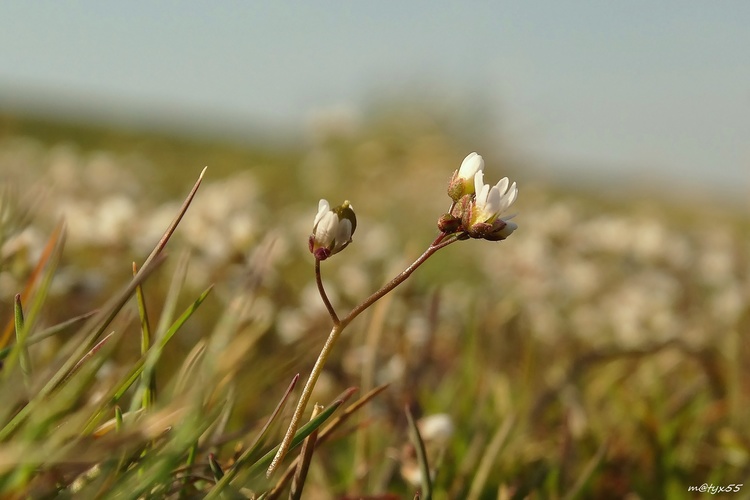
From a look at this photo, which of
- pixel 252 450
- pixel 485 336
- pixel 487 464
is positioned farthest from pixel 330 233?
pixel 485 336

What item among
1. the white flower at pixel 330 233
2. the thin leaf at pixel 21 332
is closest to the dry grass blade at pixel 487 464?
the white flower at pixel 330 233

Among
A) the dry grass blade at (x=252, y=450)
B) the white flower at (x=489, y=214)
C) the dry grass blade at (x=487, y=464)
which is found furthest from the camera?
the dry grass blade at (x=487, y=464)

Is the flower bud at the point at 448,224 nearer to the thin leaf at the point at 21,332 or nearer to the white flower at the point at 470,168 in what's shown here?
the white flower at the point at 470,168

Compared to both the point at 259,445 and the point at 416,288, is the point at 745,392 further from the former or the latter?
the point at 259,445

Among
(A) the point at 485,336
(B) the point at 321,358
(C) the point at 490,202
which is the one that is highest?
(C) the point at 490,202

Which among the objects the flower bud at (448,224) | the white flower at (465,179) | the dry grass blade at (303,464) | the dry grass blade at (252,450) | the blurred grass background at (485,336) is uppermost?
the white flower at (465,179)

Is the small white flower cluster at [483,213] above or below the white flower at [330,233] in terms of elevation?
below

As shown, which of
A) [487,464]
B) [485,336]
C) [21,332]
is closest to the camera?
[21,332]

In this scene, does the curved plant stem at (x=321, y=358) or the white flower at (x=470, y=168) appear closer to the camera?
the curved plant stem at (x=321, y=358)

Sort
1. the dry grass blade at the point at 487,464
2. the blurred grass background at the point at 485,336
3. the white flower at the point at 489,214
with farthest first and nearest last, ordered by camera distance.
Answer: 1. the blurred grass background at the point at 485,336
2. the dry grass blade at the point at 487,464
3. the white flower at the point at 489,214

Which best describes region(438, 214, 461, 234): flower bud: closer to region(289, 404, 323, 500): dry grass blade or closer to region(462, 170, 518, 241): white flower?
region(462, 170, 518, 241): white flower

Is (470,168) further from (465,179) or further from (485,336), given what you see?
(485,336)
